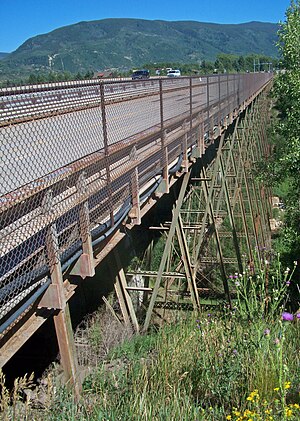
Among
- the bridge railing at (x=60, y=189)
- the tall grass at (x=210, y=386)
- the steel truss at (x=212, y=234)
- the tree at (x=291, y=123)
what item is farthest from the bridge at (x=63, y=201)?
the tree at (x=291, y=123)

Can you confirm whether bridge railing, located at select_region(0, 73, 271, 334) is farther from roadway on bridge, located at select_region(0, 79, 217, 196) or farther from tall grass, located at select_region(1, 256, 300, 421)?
tall grass, located at select_region(1, 256, 300, 421)

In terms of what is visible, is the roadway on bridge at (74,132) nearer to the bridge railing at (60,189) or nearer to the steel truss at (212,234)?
the bridge railing at (60,189)

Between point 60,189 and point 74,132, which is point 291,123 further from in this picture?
point 60,189

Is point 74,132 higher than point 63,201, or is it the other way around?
point 74,132

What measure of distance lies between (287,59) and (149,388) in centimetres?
972

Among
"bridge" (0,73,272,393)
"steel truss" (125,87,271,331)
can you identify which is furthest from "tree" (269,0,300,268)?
"bridge" (0,73,272,393)

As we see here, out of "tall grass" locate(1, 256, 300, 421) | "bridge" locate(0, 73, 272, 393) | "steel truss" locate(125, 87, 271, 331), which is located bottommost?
"steel truss" locate(125, 87, 271, 331)

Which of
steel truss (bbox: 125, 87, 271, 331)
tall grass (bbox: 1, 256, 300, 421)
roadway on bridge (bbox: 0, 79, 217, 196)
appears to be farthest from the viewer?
steel truss (bbox: 125, 87, 271, 331)

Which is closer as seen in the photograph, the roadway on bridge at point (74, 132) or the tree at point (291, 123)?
the roadway on bridge at point (74, 132)

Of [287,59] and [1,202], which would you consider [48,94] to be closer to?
[1,202]

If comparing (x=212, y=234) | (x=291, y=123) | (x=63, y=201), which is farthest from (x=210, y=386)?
(x=212, y=234)

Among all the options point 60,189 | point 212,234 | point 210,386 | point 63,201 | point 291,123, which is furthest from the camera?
point 212,234

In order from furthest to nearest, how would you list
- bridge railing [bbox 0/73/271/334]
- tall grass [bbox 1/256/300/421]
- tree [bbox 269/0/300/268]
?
tree [bbox 269/0/300/268] < bridge railing [bbox 0/73/271/334] < tall grass [bbox 1/256/300/421]

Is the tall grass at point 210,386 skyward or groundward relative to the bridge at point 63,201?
groundward
